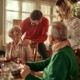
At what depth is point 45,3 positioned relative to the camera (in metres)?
4.66

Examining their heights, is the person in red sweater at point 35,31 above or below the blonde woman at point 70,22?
below

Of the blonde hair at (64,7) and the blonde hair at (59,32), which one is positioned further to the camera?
the blonde hair at (64,7)

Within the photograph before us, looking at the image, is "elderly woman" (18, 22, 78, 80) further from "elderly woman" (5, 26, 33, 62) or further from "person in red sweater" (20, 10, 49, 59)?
"person in red sweater" (20, 10, 49, 59)

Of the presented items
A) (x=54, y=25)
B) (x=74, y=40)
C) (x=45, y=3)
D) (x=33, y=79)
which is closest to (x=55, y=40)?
(x=54, y=25)

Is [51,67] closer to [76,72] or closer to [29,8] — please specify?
[76,72]

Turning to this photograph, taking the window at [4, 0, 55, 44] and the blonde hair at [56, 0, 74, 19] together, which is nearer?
the blonde hair at [56, 0, 74, 19]

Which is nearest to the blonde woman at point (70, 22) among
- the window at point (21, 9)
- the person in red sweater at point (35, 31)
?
the person in red sweater at point (35, 31)

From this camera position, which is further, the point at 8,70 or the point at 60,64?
the point at 8,70

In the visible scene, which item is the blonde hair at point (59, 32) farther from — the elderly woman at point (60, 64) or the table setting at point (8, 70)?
the table setting at point (8, 70)

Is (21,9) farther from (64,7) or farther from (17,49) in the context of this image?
(64,7)

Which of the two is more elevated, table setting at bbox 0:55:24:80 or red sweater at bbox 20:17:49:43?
red sweater at bbox 20:17:49:43

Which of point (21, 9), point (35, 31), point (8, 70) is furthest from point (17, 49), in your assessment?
point (21, 9)

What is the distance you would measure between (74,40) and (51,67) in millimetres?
658

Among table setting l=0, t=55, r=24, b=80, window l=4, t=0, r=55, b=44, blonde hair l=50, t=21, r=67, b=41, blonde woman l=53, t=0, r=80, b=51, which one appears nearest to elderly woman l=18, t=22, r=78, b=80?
blonde hair l=50, t=21, r=67, b=41
